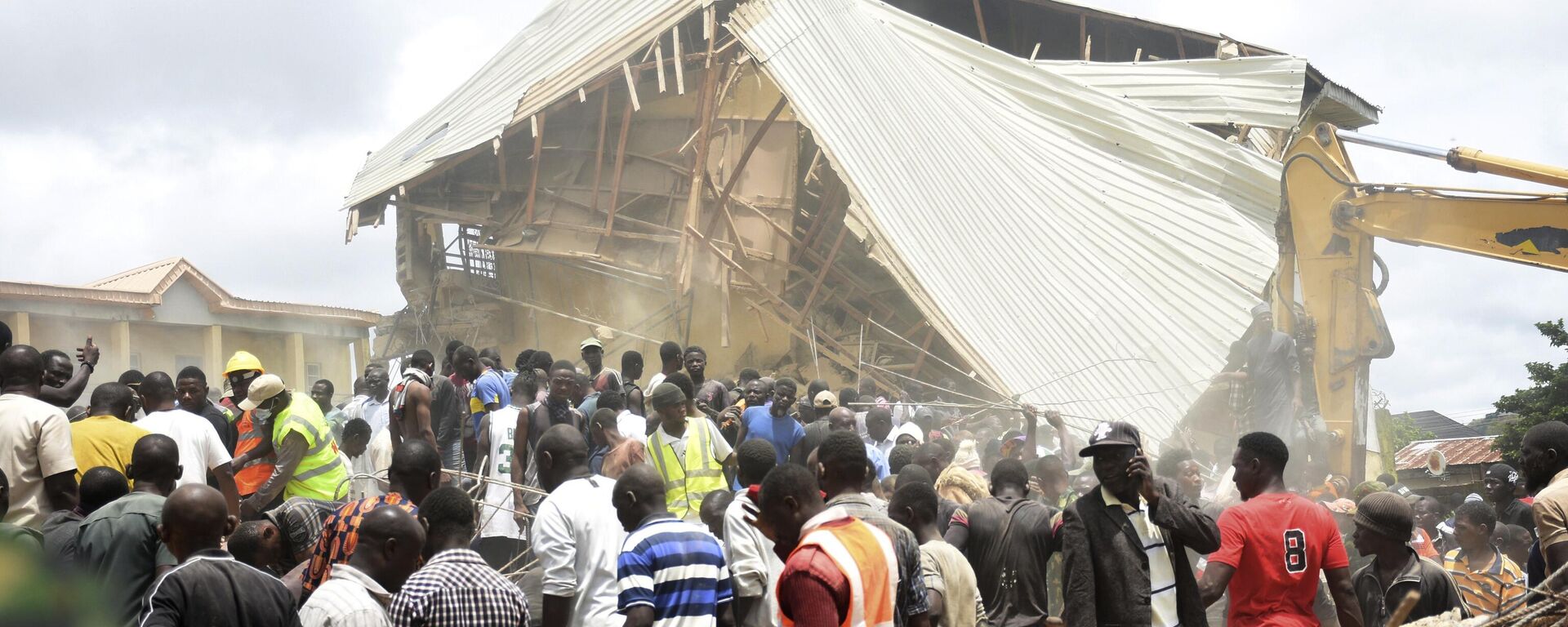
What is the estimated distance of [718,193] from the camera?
16.4 m

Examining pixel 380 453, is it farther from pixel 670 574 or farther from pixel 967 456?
pixel 670 574

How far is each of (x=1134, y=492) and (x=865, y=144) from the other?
34.9 ft

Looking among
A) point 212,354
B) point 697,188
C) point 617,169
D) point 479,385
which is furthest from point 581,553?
point 212,354

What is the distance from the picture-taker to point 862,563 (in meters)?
4.17

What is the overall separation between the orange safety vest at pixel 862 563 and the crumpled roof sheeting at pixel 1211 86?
17.1 m

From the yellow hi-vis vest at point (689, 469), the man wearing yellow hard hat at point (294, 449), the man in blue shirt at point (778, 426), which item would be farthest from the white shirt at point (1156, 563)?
the man wearing yellow hard hat at point (294, 449)

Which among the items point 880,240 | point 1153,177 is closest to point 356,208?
point 880,240

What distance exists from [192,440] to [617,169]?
398 inches

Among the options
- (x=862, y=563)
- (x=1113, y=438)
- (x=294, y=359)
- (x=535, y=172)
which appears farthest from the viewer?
(x=294, y=359)

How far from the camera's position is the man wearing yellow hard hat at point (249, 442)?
25.7 feet

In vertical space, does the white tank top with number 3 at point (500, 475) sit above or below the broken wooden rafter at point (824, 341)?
below

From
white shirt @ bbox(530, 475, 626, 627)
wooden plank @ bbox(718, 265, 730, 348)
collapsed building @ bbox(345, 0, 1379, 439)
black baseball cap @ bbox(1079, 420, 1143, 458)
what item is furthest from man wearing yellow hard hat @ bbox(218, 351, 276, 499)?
wooden plank @ bbox(718, 265, 730, 348)

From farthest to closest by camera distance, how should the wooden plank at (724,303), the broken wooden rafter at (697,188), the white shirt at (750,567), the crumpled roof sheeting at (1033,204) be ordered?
the wooden plank at (724,303)
the broken wooden rafter at (697,188)
the crumpled roof sheeting at (1033,204)
the white shirt at (750,567)

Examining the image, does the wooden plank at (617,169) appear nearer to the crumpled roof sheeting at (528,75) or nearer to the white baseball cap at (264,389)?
the crumpled roof sheeting at (528,75)
